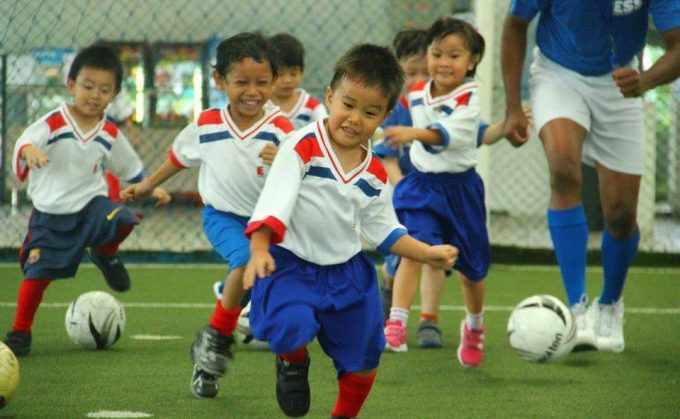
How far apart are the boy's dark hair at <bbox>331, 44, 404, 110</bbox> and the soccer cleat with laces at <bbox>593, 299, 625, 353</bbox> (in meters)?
2.12

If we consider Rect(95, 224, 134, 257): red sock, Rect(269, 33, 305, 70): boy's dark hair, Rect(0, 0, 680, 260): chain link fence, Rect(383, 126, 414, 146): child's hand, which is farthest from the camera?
Rect(0, 0, 680, 260): chain link fence

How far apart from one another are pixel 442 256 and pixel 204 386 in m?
1.19

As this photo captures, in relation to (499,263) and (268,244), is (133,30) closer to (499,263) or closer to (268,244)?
(499,263)

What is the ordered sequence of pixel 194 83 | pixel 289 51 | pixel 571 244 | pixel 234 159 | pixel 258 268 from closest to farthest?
pixel 258 268 < pixel 234 159 < pixel 571 244 < pixel 289 51 < pixel 194 83

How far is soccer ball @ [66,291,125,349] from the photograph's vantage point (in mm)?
5238

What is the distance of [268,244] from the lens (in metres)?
3.40

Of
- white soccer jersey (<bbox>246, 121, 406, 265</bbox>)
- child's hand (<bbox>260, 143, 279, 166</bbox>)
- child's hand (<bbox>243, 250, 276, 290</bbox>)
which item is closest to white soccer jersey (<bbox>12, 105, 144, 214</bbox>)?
child's hand (<bbox>260, 143, 279, 166</bbox>)

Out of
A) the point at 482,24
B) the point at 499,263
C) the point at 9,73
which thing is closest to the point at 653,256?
the point at 499,263

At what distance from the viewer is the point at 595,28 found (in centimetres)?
505

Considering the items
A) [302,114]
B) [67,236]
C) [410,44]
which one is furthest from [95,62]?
[410,44]

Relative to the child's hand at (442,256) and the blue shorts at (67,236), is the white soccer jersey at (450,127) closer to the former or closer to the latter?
the blue shorts at (67,236)

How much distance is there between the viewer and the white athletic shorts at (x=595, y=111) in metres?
5.09

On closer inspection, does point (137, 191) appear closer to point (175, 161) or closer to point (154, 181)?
point (154, 181)

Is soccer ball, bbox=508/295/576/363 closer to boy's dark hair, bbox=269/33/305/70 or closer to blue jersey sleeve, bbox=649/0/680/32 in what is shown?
blue jersey sleeve, bbox=649/0/680/32
